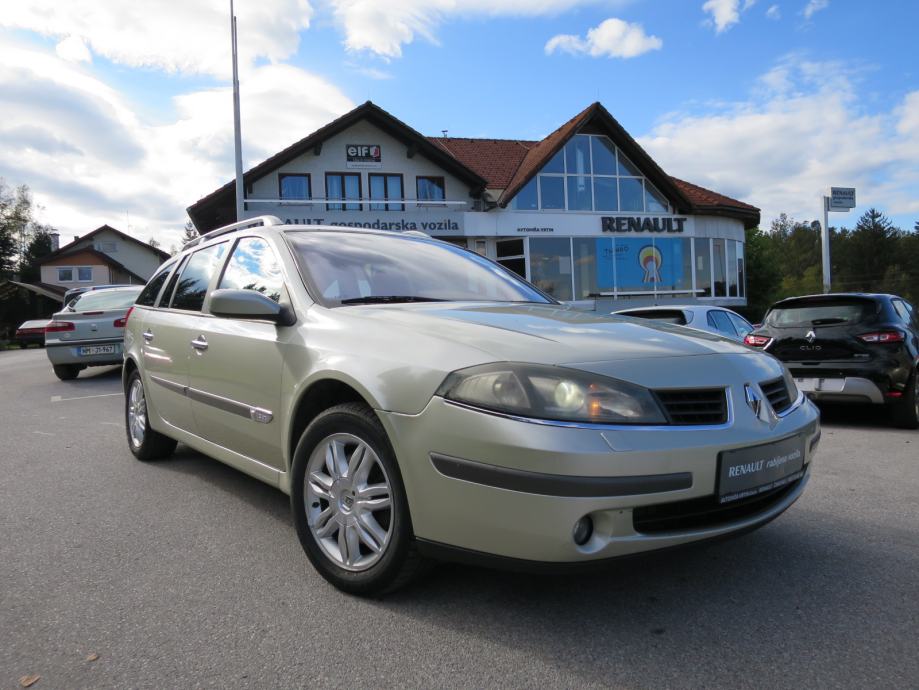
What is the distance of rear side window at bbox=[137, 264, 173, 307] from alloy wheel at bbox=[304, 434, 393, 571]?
9.26ft

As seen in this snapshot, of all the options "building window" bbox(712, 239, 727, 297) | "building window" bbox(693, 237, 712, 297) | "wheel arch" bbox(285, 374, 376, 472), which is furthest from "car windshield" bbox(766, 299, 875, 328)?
"building window" bbox(712, 239, 727, 297)

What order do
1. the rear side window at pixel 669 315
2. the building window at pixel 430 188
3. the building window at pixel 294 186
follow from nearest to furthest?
1. the rear side window at pixel 669 315
2. the building window at pixel 294 186
3. the building window at pixel 430 188

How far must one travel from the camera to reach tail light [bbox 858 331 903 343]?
6.61 m

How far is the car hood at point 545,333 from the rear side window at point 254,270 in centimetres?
60

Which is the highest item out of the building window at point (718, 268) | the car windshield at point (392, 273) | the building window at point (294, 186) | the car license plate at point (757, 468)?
the building window at point (294, 186)

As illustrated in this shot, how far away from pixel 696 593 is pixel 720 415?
75 cm

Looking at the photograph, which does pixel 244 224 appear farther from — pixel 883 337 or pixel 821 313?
pixel 883 337

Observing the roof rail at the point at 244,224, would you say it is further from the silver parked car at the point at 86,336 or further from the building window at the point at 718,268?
the building window at the point at 718,268

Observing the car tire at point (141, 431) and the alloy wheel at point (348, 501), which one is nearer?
the alloy wheel at point (348, 501)

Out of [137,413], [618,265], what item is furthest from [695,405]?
[618,265]

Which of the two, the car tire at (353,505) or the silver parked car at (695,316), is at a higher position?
the silver parked car at (695,316)

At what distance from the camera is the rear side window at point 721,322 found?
8688 mm

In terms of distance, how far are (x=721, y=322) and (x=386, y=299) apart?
673 centimetres

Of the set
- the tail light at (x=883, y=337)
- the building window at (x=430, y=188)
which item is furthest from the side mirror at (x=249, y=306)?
the building window at (x=430, y=188)
